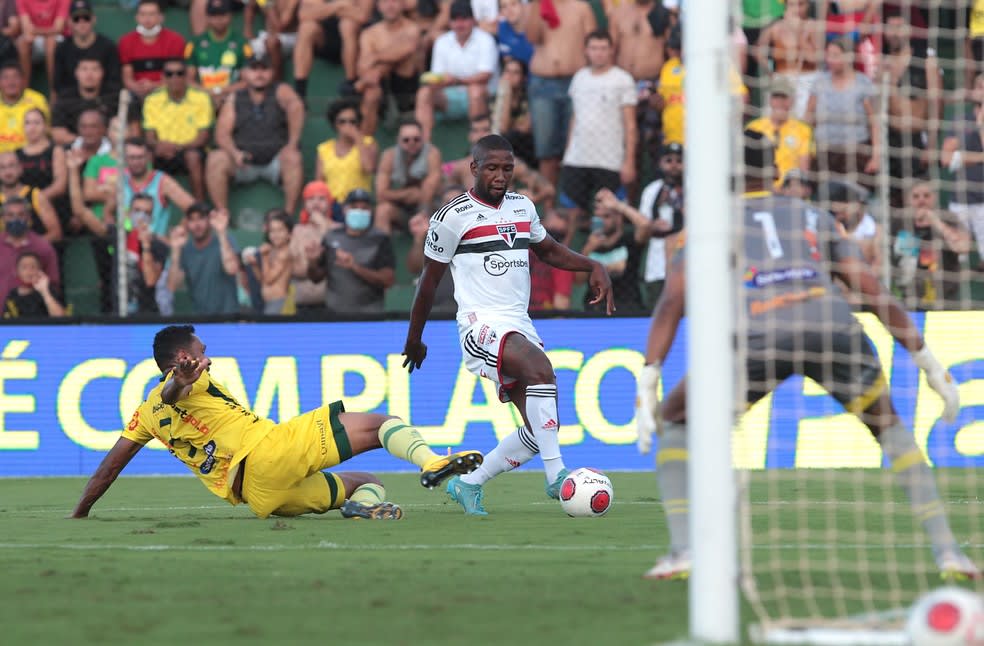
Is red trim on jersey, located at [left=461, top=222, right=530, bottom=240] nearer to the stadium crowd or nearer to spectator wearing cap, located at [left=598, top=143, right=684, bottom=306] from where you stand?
the stadium crowd

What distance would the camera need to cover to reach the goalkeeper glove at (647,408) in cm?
556

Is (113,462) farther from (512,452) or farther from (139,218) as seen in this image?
(139,218)

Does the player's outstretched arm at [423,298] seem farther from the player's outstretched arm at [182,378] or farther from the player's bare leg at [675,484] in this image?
the player's bare leg at [675,484]

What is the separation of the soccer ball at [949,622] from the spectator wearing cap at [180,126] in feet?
41.8

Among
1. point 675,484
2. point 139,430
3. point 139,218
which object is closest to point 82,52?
point 139,218

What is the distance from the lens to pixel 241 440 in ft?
29.8

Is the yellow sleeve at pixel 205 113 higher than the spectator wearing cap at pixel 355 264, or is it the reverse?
the yellow sleeve at pixel 205 113

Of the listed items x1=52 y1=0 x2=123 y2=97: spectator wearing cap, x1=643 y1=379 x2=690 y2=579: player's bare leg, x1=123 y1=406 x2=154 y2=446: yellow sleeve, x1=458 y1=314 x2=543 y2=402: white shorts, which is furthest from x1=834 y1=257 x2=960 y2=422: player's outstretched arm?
x1=52 y1=0 x2=123 y2=97: spectator wearing cap

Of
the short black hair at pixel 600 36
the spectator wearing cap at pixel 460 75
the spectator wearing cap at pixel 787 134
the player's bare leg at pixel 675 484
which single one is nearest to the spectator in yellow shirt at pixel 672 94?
the short black hair at pixel 600 36

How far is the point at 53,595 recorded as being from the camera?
6.12m

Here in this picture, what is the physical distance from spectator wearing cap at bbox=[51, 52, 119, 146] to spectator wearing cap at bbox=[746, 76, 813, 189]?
679 centimetres

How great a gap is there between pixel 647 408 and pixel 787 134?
8070 mm

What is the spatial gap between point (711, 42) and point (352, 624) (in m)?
2.31

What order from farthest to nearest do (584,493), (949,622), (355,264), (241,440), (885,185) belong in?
1. (355,264)
2. (885,185)
3. (584,493)
4. (241,440)
5. (949,622)
